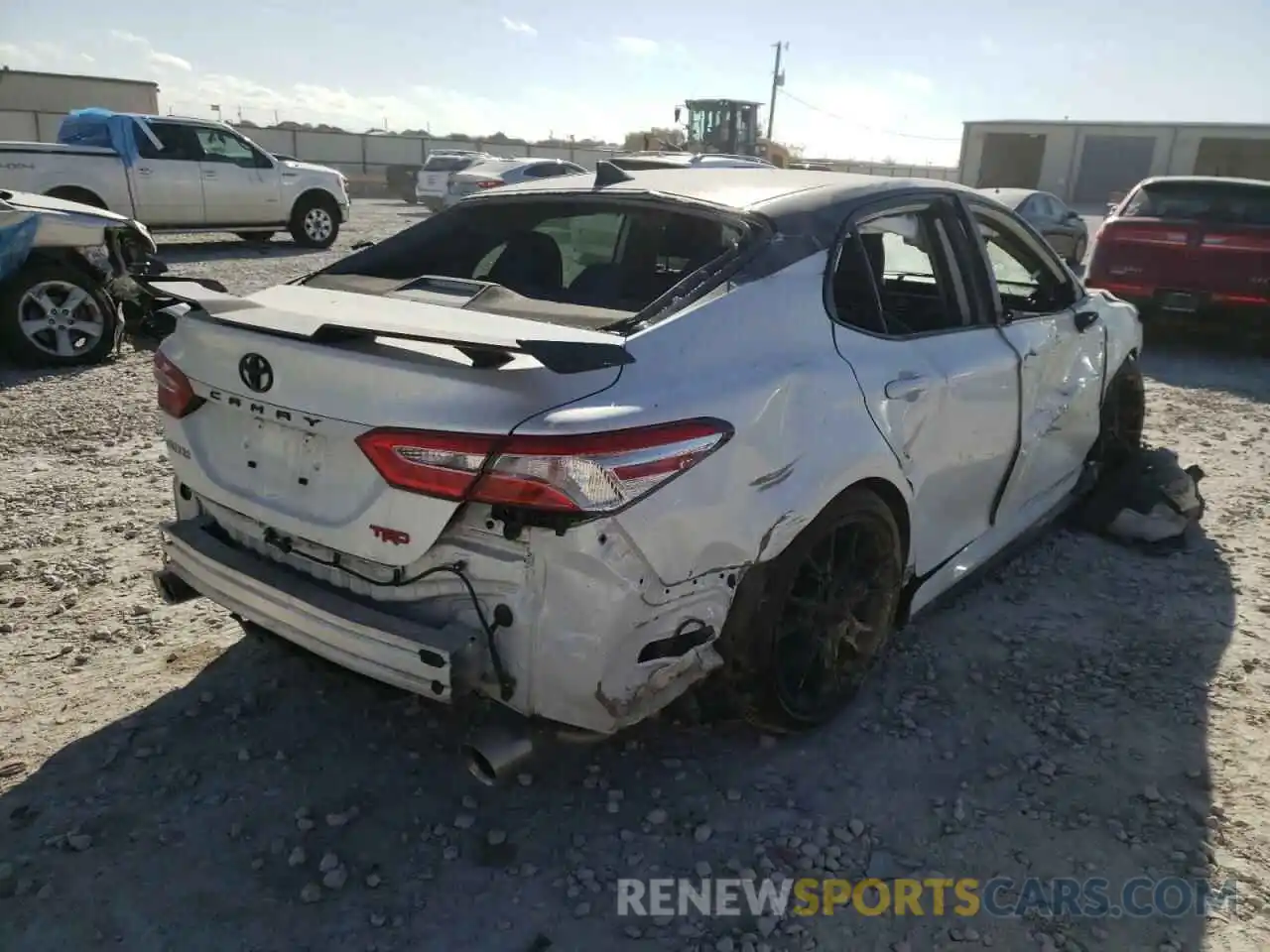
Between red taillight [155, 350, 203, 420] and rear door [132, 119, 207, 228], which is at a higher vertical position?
rear door [132, 119, 207, 228]

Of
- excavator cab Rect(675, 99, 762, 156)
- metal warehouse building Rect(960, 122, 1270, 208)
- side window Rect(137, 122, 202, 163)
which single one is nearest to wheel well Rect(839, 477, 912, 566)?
side window Rect(137, 122, 202, 163)

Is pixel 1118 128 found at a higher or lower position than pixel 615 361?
higher

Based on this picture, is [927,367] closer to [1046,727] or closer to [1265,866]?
[1046,727]

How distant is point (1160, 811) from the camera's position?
8.50ft

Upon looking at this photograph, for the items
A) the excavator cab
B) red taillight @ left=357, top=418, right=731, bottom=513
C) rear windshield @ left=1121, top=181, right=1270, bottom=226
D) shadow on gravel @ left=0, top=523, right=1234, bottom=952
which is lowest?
shadow on gravel @ left=0, top=523, right=1234, bottom=952

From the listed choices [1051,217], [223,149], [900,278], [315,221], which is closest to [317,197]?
[315,221]

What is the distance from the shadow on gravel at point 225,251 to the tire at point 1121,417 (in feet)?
40.2

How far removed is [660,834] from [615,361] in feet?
4.15

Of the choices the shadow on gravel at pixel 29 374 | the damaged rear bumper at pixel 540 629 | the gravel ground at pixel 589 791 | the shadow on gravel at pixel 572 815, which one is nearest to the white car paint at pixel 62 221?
the shadow on gravel at pixel 29 374

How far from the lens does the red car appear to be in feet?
27.3

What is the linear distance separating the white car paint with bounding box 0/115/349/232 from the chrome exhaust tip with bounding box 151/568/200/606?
457 inches

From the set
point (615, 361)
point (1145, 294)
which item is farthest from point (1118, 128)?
point (615, 361)

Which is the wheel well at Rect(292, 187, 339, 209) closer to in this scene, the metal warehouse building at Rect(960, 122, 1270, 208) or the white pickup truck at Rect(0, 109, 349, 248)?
the white pickup truck at Rect(0, 109, 349, 248)

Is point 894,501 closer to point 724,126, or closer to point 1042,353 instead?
point 1042,353
